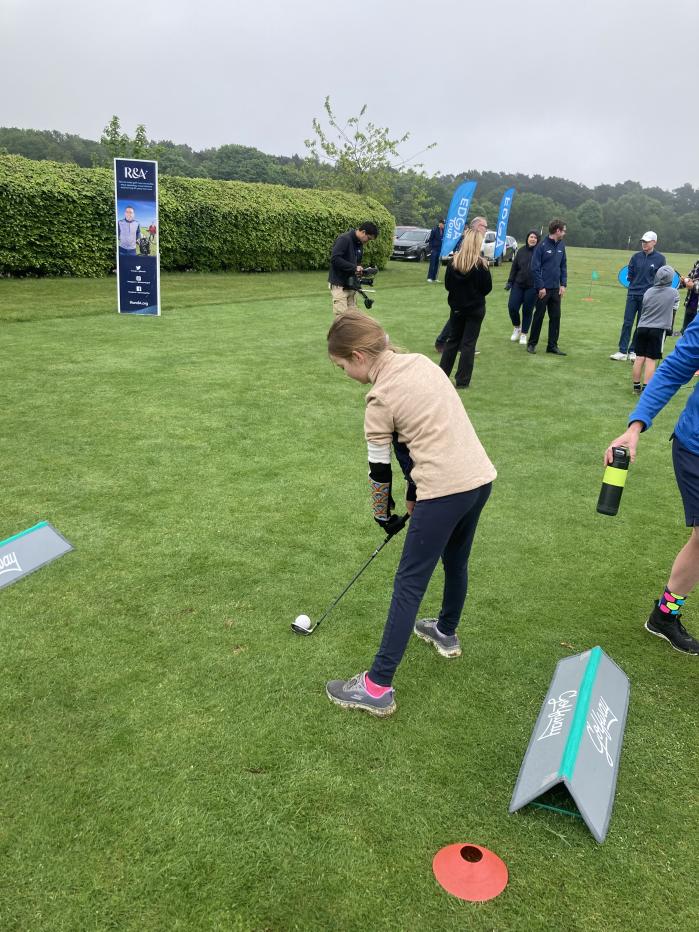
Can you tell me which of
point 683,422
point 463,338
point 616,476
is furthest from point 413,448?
point 463,338

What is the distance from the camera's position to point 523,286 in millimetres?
12172

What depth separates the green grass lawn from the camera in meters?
2.40

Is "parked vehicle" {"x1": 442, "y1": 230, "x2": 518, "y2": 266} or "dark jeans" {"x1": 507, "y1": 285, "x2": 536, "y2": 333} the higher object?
"parked vehicle" {"x1": 442, "y1": 230, "x2": 518, "y2": 266}

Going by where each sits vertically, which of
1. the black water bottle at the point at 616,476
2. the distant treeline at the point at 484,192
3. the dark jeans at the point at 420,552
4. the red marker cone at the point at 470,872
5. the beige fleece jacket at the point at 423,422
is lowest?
the red marker cone at the point at 470,872

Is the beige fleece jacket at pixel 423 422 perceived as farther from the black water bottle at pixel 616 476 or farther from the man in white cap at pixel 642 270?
the man in white cap at pixel 642 270

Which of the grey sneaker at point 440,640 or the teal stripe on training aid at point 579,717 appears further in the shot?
the grey sneaker at point 440,640

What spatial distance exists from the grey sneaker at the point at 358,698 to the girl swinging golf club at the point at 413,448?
0.12 meters

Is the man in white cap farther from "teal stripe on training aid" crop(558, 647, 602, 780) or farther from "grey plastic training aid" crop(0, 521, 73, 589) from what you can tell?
"grey plastic training aid" crop(0, 521, 73, 589)

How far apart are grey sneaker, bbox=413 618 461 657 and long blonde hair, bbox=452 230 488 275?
572cm

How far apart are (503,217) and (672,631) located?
2277 cm

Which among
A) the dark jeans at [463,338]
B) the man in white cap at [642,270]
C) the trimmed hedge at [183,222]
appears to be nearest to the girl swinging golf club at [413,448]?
the dark jeans at [463,338]

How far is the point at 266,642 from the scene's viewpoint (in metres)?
3.75

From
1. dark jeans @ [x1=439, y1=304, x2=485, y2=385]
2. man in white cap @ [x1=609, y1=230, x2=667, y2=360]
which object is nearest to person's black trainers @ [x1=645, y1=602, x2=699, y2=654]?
dark jeans @ [x1=439, y1=304, x2=485, y2=385]

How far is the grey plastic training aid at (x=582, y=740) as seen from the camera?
262 centimetres
